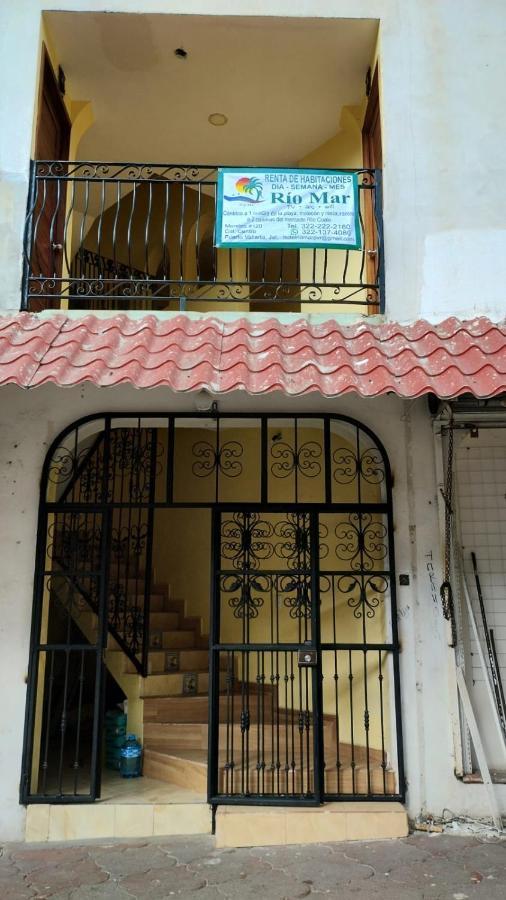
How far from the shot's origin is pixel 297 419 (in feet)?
18.0

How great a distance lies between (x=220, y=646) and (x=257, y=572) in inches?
24.1

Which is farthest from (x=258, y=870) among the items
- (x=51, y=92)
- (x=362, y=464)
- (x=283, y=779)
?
(x=51, y=92)

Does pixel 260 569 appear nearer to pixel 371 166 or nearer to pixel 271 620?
pixel 271 620

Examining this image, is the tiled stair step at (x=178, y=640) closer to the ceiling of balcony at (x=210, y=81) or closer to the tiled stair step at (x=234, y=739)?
the tiled stair step at (x=234, y=739)

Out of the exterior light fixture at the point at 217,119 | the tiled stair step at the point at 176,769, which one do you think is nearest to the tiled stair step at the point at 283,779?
the tiled stair step at the point at 176,769

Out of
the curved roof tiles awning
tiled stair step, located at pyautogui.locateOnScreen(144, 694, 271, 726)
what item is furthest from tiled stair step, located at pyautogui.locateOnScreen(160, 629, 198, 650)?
the curved roof tiles awning

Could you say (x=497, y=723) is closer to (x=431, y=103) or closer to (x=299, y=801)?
(x=299, y=801)

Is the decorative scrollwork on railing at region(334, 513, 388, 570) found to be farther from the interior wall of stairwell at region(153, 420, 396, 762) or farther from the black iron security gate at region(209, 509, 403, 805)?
the interior wall of stairwell at region(153, 420, 396, 762)

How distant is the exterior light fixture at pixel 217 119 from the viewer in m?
7.40

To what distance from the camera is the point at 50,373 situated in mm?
4305

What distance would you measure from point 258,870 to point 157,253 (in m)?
9.06

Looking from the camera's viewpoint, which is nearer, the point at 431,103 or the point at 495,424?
the point at 495,424

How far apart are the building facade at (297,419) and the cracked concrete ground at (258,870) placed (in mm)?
185

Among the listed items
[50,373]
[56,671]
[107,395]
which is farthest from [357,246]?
[56,671]
